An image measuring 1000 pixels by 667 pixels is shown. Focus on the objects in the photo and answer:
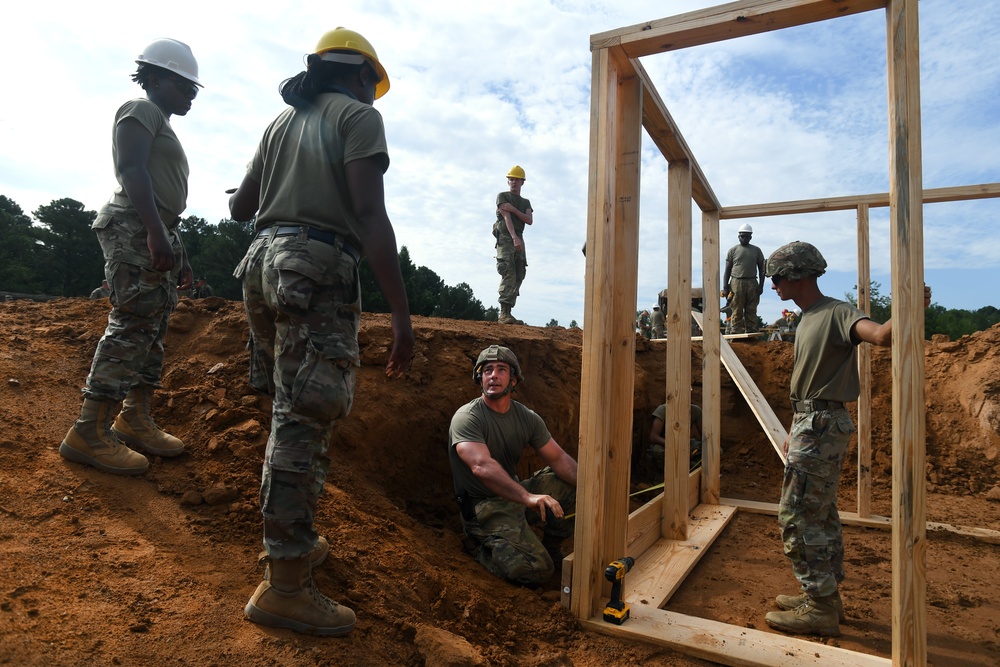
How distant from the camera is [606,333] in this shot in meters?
2.98

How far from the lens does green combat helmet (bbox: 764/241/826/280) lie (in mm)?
3213

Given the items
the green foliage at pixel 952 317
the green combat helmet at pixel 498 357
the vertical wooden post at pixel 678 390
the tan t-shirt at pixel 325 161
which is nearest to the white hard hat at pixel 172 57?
the tan t-shirt at pixel 325 161

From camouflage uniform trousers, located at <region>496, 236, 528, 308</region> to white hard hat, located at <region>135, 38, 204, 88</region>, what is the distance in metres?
5.99

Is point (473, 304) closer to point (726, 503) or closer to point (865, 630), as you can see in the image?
point (726, 503)

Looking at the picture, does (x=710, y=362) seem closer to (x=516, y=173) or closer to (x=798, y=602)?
(x=798, y=602)

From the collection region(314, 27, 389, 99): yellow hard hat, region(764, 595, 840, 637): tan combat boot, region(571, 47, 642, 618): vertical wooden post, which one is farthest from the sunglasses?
region(764, 595, 840, 637): tan combat boot

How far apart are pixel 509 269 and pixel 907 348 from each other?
674cm

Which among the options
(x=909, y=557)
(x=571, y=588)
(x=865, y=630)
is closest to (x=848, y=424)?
(x=909, y=557)

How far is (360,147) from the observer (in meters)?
2.02

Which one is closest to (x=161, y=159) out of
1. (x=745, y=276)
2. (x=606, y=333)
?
(x=606, y=333)

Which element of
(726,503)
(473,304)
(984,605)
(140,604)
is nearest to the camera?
(140,604)

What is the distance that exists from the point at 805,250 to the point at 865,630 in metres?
2.07

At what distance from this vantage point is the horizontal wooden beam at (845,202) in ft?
16.5

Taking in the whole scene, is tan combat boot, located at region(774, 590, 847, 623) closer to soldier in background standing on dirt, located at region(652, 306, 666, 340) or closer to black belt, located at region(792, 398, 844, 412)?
black belt, located at region(792, 398, 844, 412)
